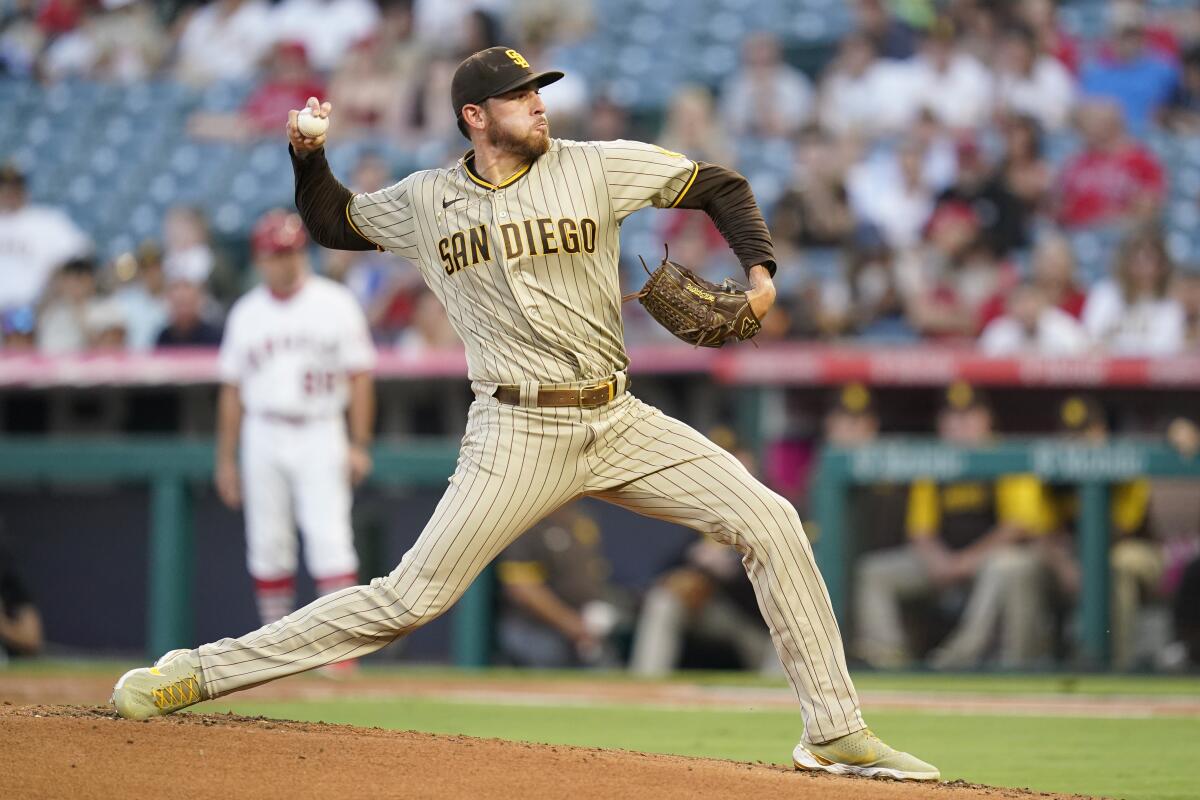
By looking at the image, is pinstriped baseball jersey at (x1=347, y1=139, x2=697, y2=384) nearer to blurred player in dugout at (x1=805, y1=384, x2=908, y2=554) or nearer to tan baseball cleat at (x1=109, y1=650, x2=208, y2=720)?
tan baseball cleat at (x1=109, y1=650, x2=208, y2=720)

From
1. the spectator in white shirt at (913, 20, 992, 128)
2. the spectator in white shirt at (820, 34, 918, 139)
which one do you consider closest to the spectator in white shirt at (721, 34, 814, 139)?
the spectator in white shirt at (820, 34, 918, 139)

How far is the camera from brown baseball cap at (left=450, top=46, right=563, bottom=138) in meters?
4.38

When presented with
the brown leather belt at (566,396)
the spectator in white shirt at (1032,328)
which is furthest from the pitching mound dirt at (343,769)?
the spectator in white shirt at (1032,328)

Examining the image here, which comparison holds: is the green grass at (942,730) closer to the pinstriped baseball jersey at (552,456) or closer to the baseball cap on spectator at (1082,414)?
the pinstriped baseball jersey at (552,456)

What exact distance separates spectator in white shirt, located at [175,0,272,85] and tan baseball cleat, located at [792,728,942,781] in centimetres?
1103

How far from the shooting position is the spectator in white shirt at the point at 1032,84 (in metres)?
11.6

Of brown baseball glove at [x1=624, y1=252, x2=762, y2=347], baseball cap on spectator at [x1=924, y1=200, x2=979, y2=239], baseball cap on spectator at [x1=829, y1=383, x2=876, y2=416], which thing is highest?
baseball cap on spectator at [x1=924, y1=200, x2=979, y2=239]

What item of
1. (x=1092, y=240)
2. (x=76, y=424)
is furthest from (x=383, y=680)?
(x=1092, y=240)

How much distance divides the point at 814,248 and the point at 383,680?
4160mm

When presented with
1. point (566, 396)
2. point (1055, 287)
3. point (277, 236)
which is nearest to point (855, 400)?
point (1055, 287)

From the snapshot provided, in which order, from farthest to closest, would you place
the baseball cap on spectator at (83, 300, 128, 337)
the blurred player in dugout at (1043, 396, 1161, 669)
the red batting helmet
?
the baseball cap on spectator at (83, 300, 128, 337)
the blurred player in dugout at (1043, 396, 1161, 669)
the red batting helmet

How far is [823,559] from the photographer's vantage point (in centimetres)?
863

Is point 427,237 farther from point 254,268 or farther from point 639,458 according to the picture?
point 254,268

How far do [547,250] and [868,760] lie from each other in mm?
1524
